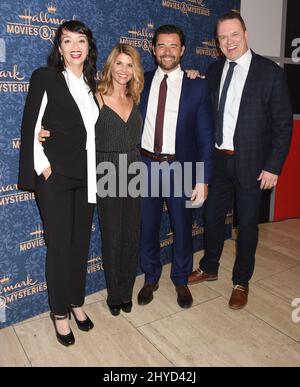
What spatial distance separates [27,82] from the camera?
2262mm

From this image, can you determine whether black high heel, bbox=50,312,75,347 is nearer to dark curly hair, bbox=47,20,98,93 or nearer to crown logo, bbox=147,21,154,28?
dark curly hair, bbox=47,20,98,93

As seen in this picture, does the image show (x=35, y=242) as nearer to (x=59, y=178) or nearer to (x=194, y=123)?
(x=59, y=178)

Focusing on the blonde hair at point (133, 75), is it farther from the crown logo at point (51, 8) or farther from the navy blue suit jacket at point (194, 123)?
the crown logo at point (51, 8)

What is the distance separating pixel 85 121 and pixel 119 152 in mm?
299

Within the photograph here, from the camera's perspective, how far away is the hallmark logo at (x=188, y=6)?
9.85 ft

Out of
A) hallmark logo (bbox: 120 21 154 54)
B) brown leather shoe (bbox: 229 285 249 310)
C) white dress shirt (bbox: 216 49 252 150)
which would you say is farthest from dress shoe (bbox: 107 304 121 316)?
hallmark logo (bbox: 120 21 154 54)

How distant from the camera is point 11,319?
246 centimetres

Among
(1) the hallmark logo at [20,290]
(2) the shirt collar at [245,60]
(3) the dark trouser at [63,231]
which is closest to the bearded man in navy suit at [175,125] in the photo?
(2) the shirt collar at [245,60]

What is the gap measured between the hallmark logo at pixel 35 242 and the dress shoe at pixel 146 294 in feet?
2.66

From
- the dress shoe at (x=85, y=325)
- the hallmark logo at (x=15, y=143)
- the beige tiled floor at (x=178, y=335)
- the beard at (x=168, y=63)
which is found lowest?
the beige tiled floor at (x=178, y=335)

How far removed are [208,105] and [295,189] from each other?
2.68 m

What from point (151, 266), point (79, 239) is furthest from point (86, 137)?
point (151, 266)
